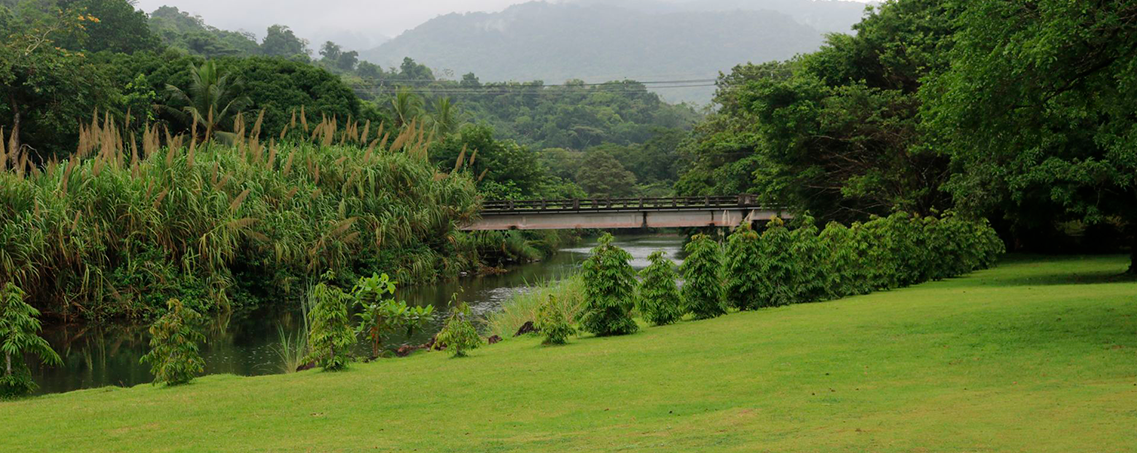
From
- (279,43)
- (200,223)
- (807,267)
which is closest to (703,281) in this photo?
(807,267)

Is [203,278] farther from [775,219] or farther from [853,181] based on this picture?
[853,181]

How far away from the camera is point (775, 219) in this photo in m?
18.5

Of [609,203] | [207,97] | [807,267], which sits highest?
[207,97]

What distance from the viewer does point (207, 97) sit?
43.6m

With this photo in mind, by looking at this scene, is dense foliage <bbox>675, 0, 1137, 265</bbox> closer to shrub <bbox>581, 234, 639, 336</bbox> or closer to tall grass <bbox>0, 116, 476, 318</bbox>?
shrub <bbox>581, 234, 639, 336</bbox>

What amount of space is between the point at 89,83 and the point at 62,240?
16020mm

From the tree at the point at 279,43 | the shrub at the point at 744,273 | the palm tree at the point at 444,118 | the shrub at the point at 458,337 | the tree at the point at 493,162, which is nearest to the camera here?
the shrub at the point at 458,337

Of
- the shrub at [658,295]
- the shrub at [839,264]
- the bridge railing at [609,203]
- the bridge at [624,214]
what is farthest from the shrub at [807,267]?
the bridge railing at [609,203]

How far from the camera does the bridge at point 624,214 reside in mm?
44469

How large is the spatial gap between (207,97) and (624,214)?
2084 cm

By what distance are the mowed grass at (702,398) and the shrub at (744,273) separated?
129 inches

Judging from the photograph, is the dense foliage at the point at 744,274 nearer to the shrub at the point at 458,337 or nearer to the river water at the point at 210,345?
the river water at the point at 210,345

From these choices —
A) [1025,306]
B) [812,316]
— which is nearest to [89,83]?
[812,316]

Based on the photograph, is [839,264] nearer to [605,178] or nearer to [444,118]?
[444,118]
